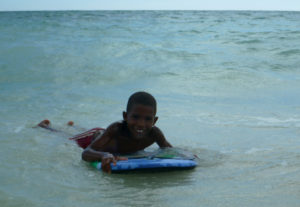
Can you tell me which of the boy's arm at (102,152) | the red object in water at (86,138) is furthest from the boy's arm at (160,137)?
the red object in water at (86,138)

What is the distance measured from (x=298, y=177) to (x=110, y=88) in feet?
17.5

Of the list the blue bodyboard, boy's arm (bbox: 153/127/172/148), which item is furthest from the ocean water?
boy's arm (bbox: 153/127/172/148)

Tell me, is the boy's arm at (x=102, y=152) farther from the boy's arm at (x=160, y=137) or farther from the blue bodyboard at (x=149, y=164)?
the boy's arm at (x=160, y=137)

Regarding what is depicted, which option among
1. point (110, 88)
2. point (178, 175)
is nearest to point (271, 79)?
point (110, 88)

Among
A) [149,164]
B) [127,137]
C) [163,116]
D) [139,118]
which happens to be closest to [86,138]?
[127,137]

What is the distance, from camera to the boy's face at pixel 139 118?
3.66 metres

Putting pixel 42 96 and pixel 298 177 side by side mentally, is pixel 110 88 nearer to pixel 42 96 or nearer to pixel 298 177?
pixel 42 96

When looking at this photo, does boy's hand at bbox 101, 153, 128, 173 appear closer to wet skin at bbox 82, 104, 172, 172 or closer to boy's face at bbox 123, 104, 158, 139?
wet skin at bbox 82, 104, 172, 172

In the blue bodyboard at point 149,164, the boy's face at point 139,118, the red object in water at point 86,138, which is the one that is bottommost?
the red object in water at point 86,138

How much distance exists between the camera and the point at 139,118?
3707mm

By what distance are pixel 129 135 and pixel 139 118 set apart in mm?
313

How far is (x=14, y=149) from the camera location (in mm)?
4188

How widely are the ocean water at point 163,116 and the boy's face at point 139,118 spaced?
19.1 inches

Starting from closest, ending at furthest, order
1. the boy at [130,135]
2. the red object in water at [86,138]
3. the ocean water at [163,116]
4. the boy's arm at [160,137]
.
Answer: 1. the ocean water at [163,116]
2. the boy at [130,135]
3. the boy's arm at [160,137]
4. the red object in water at [86,138]
